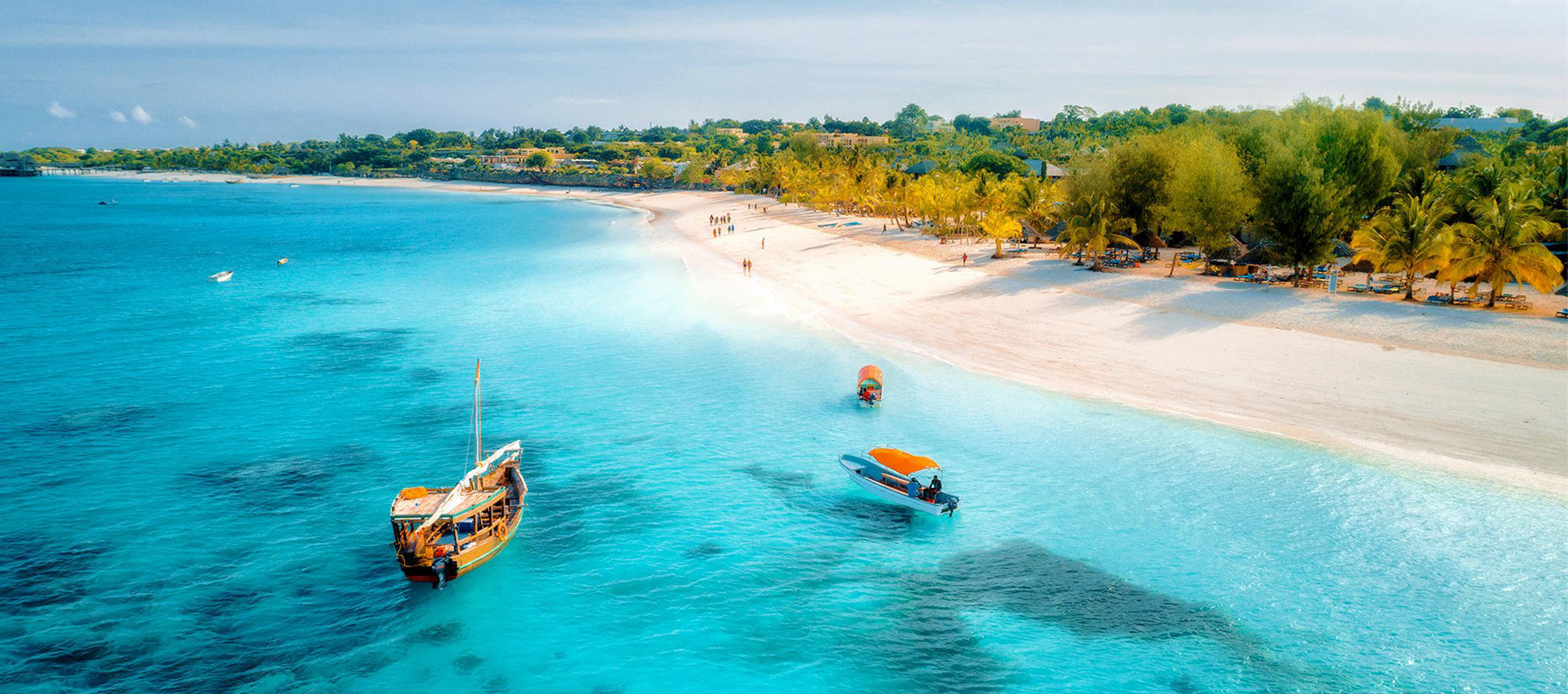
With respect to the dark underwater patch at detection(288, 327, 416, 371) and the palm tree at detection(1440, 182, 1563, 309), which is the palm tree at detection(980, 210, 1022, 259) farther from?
the dark underwater patch at detection(288, 327, 416, 371)

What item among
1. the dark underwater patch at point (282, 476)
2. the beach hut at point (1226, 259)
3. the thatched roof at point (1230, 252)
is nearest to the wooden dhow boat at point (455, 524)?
the dark underwater patch at point (282, 476)

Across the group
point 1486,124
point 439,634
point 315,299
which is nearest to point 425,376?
point 439,634

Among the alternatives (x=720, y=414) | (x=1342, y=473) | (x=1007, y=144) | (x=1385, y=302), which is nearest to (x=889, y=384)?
(x=720, y=414)

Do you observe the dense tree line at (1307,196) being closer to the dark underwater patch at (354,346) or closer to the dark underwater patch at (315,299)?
the dark underwater patch at (354,346)

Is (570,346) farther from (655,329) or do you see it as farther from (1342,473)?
(1342,473)

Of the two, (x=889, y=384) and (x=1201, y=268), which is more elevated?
(x=1201, y=268)

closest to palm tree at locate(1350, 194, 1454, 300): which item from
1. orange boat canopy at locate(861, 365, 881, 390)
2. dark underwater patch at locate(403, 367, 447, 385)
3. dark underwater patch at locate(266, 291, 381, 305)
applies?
orange boat canopy at locate(861, 365, 881, 390)

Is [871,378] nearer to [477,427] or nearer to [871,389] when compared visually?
[871,389]
